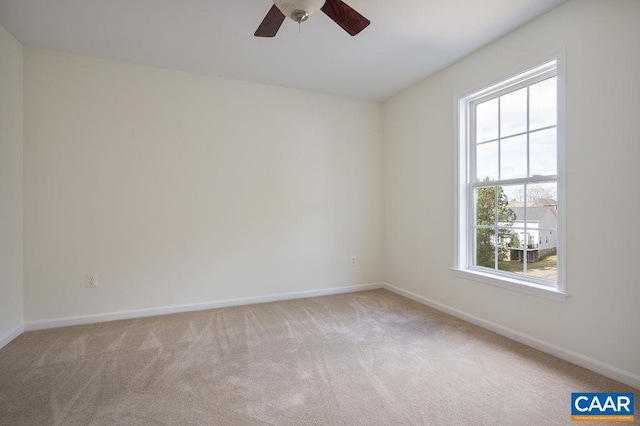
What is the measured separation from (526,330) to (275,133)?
3.15m

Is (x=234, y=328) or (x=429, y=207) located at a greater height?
(x=429, y=207)

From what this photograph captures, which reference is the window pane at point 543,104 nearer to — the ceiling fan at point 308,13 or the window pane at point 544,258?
the window pane at point 544,258

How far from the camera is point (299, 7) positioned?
1.65 metres

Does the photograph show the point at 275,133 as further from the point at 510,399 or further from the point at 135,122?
the point at 510,399

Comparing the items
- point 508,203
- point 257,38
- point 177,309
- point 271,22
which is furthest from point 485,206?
point 177,309

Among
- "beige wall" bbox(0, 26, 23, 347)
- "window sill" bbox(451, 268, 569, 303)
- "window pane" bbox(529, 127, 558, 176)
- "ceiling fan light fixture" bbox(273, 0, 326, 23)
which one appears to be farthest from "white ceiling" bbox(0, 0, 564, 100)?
"window sill" bbox(451, 268, 569, 303)

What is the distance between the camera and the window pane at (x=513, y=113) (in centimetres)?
262

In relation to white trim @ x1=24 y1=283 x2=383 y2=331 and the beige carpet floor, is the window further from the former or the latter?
white trim @ x1=24 y1=283 x2=383 y2=331

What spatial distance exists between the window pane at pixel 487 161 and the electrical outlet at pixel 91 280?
3.87m

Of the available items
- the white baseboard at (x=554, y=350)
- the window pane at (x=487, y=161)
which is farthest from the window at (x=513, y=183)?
the white baseboard at (x=554, y=350)

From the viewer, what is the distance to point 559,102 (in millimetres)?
2258

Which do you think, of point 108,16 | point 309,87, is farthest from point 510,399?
point 108,16

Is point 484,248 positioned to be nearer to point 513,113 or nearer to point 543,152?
point 543,152

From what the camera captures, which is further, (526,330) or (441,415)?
(526,330)
